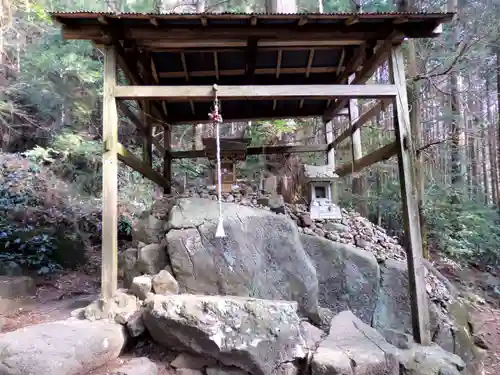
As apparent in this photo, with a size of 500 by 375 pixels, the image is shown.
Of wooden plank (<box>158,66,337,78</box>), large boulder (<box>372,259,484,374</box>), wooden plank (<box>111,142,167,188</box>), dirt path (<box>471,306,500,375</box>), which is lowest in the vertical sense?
dirt path (<box>471,306,500,375</box>)

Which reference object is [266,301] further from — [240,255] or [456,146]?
[456,146]

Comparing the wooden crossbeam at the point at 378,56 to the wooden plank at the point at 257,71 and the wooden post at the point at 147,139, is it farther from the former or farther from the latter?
the wooden post at the point at 147,139

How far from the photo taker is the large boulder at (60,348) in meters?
2.87

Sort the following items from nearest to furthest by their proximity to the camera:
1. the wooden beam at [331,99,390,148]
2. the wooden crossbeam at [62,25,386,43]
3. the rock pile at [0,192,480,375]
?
the rock pile at [0,192,480,375] → the wooden crossbeam at [62,25,386,43] → the wooden beam at [331,99,390,148]

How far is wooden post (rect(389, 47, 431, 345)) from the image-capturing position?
4199 mm

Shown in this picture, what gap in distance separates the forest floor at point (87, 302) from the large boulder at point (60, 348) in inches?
7.1

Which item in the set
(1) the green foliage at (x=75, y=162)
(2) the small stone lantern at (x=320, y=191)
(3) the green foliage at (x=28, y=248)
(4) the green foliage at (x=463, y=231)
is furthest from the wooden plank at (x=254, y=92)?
(4) the green foliage at (x=463, y=231)

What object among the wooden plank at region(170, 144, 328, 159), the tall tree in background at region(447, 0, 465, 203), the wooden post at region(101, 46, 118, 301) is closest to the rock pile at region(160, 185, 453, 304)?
the wooden plank at region(170, 144, 328, 159)

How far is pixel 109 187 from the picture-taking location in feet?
14.0

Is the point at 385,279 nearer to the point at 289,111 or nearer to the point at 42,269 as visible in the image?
the point at 289,111

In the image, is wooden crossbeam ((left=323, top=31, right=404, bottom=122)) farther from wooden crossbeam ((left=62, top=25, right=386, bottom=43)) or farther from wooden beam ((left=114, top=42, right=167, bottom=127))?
wooden beam ((left=114, top=42, right=167, bottom=127))

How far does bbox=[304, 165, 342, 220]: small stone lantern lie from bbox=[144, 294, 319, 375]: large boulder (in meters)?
3.08

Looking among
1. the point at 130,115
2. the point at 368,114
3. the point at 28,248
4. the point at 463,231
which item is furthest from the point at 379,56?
the point at 28,248

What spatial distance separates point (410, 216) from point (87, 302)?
5.45 metres
